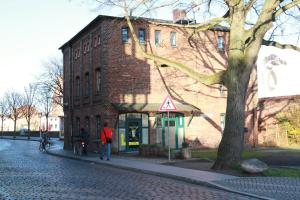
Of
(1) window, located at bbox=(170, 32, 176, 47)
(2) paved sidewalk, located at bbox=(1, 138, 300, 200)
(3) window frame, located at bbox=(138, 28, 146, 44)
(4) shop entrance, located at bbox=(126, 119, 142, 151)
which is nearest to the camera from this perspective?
(2) paved sidewalk, located at bbox=(1, 138, 300, 200)

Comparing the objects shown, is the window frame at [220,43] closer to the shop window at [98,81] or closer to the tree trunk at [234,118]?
the shop window at [98,81]

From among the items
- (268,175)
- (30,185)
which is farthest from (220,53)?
(30,185)

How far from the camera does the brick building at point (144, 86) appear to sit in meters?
29.6

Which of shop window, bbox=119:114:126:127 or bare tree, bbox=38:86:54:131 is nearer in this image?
shop window, bbox=119:114:126:127

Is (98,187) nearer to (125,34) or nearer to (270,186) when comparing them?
(270,186)

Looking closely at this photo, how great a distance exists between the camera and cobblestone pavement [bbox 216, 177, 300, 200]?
11156 millimetres

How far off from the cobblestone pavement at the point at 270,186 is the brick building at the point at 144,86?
597 inches

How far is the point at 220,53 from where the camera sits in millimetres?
34750

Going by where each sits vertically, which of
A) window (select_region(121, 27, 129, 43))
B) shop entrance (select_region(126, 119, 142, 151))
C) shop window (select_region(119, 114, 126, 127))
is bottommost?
shop entrance (select_region(126, 119, 142, 151))

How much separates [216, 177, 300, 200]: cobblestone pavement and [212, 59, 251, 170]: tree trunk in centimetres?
220

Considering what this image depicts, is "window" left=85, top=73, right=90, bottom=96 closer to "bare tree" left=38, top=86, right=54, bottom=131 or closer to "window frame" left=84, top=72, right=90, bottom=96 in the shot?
"window frame" left=84, top=72, right=90, bottom=96

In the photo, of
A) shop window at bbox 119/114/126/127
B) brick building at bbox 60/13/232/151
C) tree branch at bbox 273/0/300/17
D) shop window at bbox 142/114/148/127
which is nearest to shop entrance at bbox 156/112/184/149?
brick building at bbox 60/13/232/151

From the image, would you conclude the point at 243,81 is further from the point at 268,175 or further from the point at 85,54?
the point at 85,54

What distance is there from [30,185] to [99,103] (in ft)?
57.1
